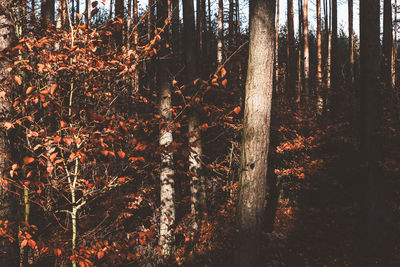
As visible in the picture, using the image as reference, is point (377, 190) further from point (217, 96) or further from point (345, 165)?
point (217, 96)

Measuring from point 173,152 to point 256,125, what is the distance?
55.9 inches

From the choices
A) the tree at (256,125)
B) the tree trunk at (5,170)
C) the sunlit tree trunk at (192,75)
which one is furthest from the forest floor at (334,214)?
the tree trunk at (5,170)

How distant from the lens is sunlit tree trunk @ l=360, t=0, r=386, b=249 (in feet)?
19.1

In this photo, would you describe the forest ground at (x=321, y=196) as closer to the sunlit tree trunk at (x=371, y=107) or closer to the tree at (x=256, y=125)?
the sunlit tree trunk at (x=371, y=107)

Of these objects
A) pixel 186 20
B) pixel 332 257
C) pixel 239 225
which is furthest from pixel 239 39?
pixel 239 225

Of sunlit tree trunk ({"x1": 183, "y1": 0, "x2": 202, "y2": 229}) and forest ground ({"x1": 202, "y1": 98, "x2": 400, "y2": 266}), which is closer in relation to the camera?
forest ground ({"x1": 202, "y1": 98, "x2": 400, "y2": 266})

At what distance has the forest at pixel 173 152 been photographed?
3572mm

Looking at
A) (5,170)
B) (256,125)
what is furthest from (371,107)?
(5,170)

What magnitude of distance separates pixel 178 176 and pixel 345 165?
232 inches

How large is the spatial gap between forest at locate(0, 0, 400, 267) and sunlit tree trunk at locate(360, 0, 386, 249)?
0.03 m

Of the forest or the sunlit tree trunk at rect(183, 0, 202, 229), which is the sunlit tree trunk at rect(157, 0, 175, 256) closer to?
the forest

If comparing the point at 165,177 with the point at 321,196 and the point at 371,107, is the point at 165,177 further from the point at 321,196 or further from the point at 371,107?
the point at 321,196

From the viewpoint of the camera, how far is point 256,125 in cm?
383

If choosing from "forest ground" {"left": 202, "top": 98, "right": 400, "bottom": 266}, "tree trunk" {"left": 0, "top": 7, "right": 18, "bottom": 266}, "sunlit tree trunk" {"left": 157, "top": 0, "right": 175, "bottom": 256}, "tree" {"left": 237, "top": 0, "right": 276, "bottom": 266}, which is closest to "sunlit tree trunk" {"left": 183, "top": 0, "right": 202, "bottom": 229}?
"sunlit tree trunk" {"left": 157, "top": 0, "right": 175, "bottom": 256}
